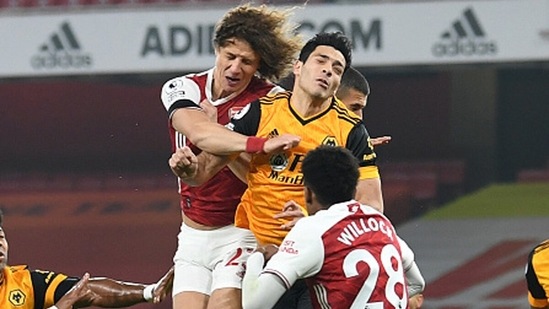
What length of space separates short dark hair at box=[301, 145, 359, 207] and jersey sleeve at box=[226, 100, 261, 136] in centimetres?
72

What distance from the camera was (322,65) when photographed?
225 inches

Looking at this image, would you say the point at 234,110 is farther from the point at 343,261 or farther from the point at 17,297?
the point at 17,297

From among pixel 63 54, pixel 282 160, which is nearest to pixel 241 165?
pixel 282 160

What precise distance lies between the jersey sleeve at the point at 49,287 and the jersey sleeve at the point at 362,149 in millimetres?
1829

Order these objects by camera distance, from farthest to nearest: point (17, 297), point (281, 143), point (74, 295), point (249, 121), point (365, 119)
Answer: point (365, 119) < point (17, 297) < point (74, 295) < point (249, 121) < point (281, 143)

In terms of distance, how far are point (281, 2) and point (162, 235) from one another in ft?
12.5

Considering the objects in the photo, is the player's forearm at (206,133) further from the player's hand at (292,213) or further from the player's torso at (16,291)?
the player's torso at (16,291)

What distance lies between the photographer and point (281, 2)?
1291 centimetres

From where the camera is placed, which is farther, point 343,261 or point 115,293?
point 115,293

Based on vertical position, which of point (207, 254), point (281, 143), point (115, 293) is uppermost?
point (281, 143)

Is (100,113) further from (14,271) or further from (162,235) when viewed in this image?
(14,271)

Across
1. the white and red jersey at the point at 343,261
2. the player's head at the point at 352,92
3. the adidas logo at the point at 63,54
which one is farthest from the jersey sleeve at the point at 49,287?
the adidas logo at the point at 63,54

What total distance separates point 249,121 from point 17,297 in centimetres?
170

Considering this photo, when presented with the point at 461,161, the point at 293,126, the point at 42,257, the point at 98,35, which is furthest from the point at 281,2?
the point at 293,126
